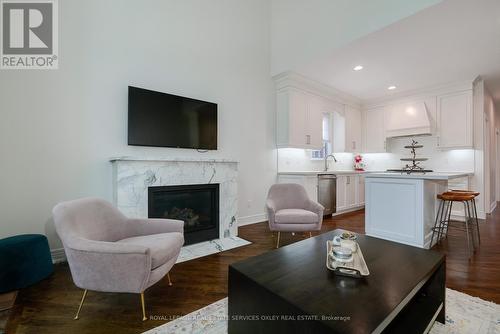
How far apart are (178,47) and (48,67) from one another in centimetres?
157

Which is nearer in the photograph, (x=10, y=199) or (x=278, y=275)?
(x=278, y=275)

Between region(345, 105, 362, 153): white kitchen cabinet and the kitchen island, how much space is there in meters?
2.51

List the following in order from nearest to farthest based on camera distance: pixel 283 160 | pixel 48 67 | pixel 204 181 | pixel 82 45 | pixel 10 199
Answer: pixel 10 199, pixel 48 67, pixel 82 45, pixel 204 181, pixel 283 160

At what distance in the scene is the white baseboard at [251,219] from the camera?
3.93 meters

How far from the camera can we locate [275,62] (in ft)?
14.2

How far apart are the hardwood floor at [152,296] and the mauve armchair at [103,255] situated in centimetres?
12

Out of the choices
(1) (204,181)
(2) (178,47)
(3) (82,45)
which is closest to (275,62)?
(2) (178,47)

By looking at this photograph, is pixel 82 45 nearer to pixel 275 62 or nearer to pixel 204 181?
pixel 204 181

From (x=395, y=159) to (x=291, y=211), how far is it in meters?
4.19

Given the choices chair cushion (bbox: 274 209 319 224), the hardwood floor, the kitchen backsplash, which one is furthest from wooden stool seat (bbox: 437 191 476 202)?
the kitchen backsplash

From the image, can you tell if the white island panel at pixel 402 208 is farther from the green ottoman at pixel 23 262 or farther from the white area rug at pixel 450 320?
the green ottoman at pixel 23 262

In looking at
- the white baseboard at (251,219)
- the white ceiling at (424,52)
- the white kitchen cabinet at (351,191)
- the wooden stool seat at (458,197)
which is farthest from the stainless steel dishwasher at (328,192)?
the white ceiling at (424,52)

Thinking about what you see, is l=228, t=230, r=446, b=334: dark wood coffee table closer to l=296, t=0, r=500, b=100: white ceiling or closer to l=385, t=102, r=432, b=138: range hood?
l=296, t=0, r=500, b=100: white ceiling

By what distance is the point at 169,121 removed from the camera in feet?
9.89
